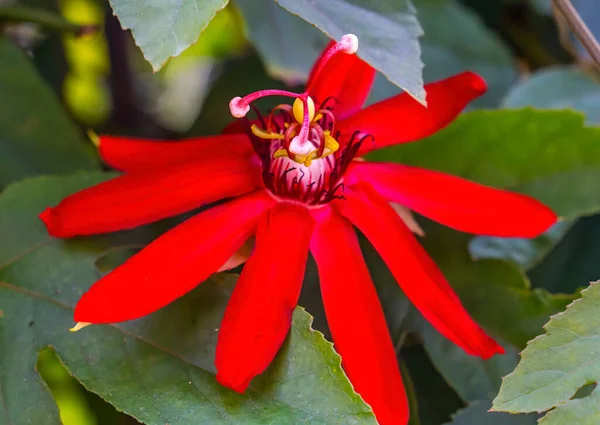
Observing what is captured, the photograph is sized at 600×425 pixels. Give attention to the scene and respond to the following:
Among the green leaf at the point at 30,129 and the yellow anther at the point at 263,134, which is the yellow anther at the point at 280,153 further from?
the green leaf at the point at 30,129

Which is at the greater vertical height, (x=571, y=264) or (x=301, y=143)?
(x=301, y=143)

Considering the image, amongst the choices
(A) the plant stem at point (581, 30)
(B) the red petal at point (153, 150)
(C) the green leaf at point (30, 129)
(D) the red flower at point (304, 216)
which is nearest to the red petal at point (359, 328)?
(D) the red flower at point (304, 216)

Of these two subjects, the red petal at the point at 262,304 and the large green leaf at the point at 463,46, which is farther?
the large green leaf at the point at 463,46

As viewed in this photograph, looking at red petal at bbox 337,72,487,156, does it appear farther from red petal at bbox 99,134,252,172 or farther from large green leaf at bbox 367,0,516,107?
large green leaf at bbox 367,0,516,107

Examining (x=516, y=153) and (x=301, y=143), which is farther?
(x=516, y=153)

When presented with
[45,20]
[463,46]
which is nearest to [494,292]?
[463,46]

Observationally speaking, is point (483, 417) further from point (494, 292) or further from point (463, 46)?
point (463, 46)

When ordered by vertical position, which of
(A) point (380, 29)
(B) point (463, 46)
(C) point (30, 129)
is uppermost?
(A) point (380, 29)
